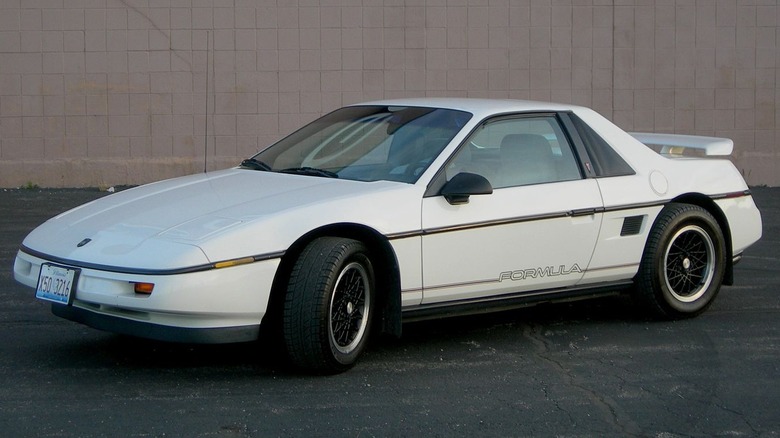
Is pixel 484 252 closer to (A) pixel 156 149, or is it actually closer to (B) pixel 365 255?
(B) pixel 365 255

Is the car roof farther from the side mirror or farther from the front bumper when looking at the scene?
the front bumper

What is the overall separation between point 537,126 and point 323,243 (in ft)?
6.04

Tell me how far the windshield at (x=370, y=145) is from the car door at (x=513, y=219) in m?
0.19

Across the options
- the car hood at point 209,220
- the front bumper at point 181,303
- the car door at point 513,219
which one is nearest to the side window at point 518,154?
the car door at point 513,219

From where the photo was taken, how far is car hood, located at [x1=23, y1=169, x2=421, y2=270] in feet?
16.7

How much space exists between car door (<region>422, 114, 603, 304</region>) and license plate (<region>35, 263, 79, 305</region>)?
1.75 meters

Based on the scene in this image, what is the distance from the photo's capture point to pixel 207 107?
13.6m

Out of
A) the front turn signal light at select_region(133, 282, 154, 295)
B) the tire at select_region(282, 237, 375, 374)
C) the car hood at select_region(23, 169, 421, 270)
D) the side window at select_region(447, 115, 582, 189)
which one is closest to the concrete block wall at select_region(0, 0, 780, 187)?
Answer: the side window at select_region(447, 115, 582, 189)

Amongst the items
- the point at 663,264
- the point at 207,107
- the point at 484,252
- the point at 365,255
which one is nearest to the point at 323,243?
the point at 365,255

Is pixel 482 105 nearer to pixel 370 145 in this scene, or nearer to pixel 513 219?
pixel 370 145

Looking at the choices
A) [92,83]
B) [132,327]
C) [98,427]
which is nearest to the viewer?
[98,427]

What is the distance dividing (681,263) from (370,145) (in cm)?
211

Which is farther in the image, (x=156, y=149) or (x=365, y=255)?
(x=156, y=149)

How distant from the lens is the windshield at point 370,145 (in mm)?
6094
